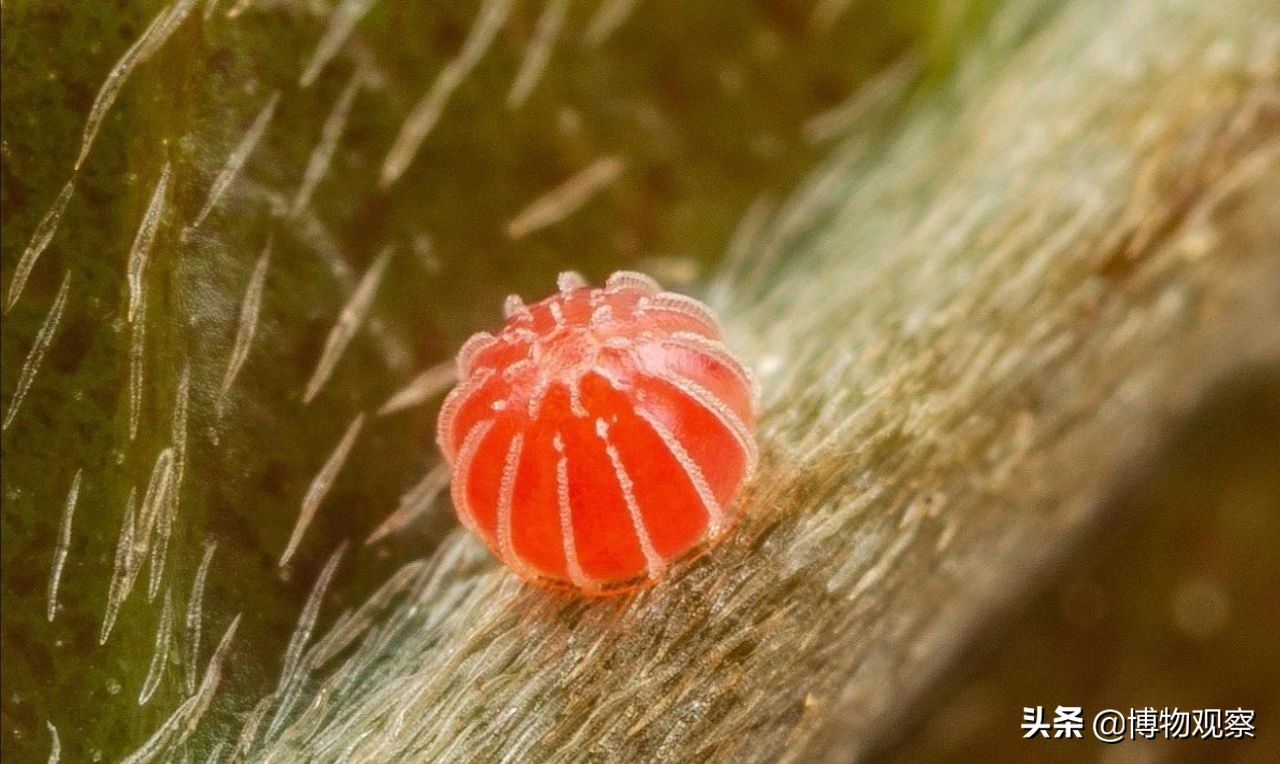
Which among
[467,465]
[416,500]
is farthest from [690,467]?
[416,500]

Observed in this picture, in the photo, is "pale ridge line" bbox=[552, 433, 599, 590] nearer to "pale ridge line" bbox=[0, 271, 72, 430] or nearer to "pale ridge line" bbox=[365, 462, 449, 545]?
"pale ridge line" bbox=[365, 462, 449, 545]

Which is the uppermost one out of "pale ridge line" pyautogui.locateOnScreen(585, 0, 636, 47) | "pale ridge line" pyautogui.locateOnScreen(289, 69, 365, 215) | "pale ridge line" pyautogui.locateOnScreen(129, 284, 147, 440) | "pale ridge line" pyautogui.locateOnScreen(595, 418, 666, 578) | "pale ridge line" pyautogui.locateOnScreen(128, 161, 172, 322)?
"pale ridge line" pyautogui.locateOnScreen(585, 0, 636, 47)

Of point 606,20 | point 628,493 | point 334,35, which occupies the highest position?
point 606,20

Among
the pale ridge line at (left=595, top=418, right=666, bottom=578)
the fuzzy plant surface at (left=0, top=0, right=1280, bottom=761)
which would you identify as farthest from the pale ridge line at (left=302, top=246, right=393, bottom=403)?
the pale ridge line at (left=595, top=418, right=666, bottom=578)

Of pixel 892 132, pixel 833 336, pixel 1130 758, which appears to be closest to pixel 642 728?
pixel 833 336

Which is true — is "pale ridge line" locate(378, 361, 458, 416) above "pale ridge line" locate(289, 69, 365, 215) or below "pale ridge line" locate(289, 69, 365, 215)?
below

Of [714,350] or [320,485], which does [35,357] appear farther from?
[714,350]

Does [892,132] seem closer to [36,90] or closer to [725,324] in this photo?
[725,324]
